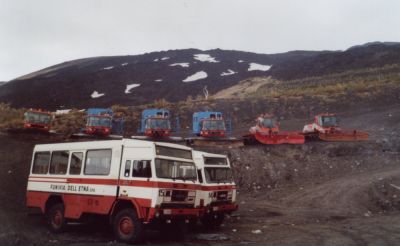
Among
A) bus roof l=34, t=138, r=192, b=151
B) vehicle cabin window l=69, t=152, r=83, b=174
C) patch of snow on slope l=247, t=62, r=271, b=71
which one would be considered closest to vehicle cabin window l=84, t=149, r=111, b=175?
bus roof l=34, t=138, r=192, b=151

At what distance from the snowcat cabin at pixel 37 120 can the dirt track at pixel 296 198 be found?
4344mm

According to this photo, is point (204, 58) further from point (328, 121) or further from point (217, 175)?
point (217, 175)

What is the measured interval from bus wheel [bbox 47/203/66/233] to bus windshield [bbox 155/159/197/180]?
4.14 m

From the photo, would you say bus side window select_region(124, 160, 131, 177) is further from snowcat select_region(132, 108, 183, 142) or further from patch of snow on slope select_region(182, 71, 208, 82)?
patch of snow on slope select_region(182, 71, 208, 82)

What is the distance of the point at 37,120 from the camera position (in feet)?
110

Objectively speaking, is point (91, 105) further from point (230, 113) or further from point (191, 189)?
point (191, 189)

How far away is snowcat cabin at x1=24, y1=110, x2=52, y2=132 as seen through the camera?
33.0 meters

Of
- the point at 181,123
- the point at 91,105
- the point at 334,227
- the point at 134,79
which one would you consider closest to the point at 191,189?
the point at 334,227

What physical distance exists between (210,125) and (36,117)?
13.8 metres

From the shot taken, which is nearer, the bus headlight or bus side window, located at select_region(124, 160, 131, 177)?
the bus headlight

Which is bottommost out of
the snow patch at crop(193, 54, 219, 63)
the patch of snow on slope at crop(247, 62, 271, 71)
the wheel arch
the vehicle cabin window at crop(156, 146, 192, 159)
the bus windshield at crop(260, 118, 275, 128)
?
the wheel arch

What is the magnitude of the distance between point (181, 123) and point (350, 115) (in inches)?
634

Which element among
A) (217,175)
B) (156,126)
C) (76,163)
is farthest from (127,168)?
(156,126)

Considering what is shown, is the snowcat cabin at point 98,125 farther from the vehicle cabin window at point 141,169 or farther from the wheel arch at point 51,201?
the vehicle cabin window at point 141,169
